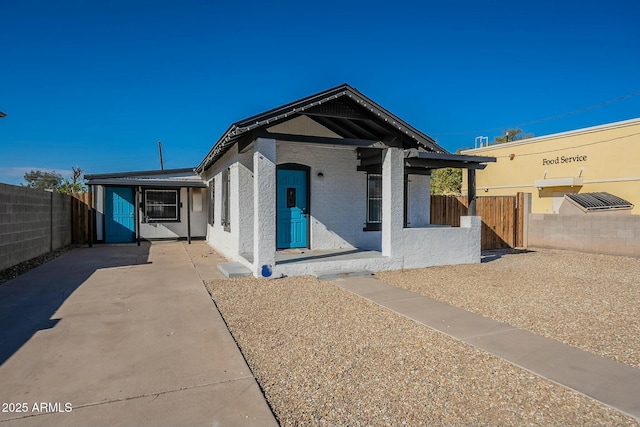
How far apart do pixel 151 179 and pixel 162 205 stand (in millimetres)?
1124

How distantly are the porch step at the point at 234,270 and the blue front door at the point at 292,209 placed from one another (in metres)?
1.75

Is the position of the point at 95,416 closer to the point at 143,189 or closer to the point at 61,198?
the point at 61,198

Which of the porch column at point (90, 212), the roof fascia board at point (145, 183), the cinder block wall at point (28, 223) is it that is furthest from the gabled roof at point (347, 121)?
the porch column at point (90, 212)

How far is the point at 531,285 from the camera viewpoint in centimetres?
759

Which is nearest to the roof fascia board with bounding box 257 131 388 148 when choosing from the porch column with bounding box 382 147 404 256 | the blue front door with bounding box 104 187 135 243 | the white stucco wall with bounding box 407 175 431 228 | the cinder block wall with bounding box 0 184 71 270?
the porch column with bounding box 382 147 404 256

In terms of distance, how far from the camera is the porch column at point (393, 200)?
8797mm

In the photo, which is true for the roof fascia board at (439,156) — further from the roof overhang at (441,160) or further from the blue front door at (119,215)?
the blue front door at (119,215)

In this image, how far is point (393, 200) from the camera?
8773 mm

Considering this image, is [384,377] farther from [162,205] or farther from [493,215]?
[162,205]

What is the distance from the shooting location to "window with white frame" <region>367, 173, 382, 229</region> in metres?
11.0

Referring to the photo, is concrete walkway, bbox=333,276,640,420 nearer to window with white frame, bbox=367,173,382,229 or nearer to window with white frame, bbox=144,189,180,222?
window with white frame, bbox=367,173,382,229

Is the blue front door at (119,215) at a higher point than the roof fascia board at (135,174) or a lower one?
lower

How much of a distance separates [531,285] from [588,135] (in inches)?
597

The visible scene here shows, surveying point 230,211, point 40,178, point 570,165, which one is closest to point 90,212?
point 230,211
